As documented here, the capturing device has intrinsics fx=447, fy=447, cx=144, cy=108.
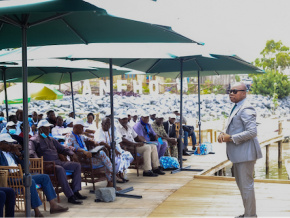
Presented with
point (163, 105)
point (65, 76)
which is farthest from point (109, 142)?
point (163, 105)

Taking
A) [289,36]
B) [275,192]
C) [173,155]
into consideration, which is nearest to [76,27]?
[275,192]

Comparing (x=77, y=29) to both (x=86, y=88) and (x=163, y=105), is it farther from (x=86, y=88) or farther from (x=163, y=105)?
(x=86, y=88)

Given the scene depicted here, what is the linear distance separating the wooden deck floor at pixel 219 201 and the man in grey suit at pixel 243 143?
63 centimetres

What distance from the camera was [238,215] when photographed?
17.7ft

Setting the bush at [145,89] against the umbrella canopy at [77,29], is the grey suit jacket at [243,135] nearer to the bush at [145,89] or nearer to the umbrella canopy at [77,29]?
the umbrella canopy at [77,29]

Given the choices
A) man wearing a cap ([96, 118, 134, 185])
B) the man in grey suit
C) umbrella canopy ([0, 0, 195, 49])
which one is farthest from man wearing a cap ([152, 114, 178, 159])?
the man in grey suit

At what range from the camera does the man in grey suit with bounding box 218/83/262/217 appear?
16.0ft

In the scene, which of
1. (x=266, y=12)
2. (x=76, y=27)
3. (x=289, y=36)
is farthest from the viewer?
(x=266, y=12)

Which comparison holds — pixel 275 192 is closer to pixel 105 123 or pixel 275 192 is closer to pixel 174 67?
pixel 105 123

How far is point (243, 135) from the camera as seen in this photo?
4.83m

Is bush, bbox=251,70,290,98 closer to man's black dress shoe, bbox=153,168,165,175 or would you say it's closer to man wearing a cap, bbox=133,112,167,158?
man wearing a cap, bbox=133,112,167,158

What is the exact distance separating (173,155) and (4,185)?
556 centimetres

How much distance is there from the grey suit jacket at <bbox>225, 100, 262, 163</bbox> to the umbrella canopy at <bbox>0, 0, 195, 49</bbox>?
1020mm

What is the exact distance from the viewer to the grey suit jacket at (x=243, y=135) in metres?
4.86
